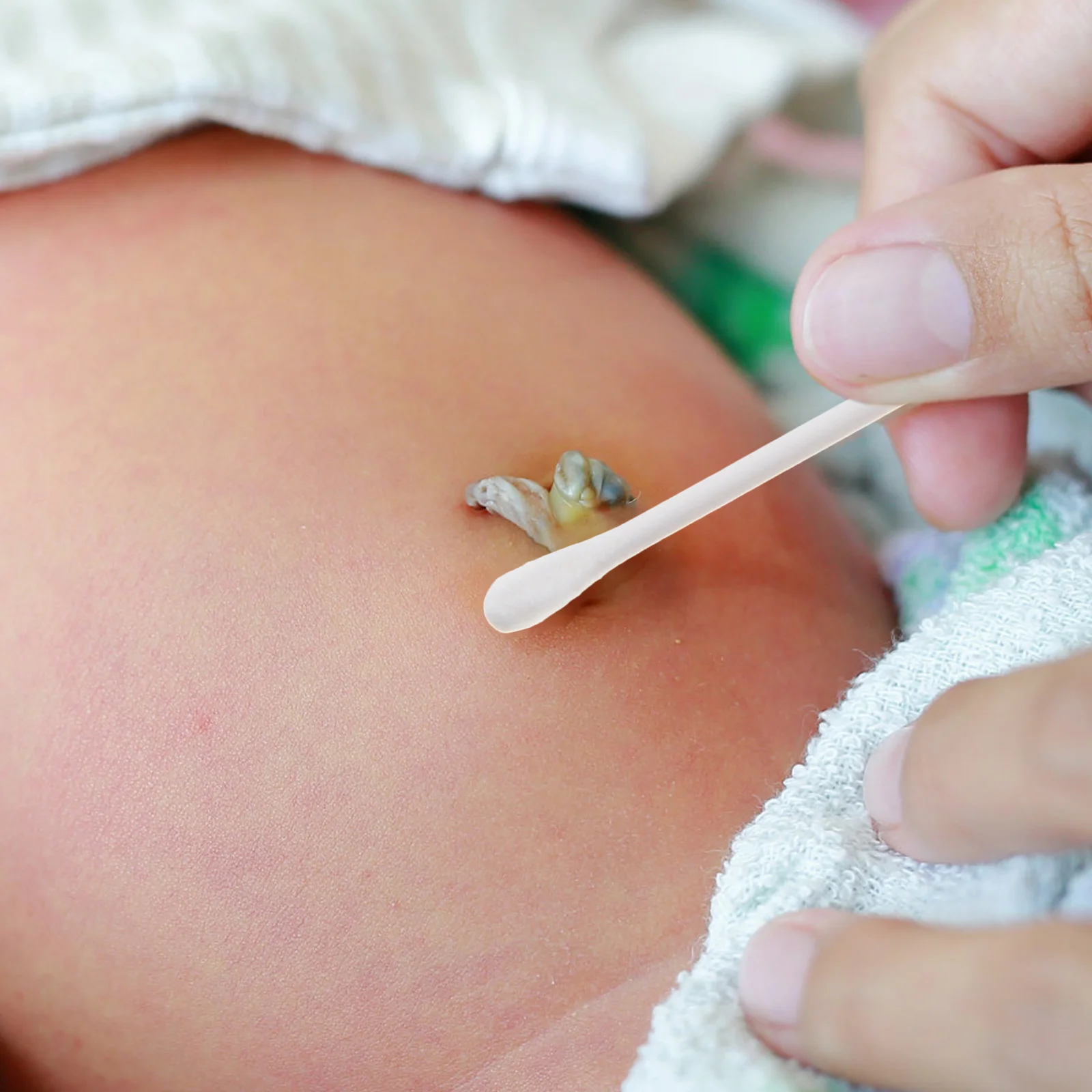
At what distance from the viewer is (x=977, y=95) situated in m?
0.70

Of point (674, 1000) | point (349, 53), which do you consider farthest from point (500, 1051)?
point (349, 53)

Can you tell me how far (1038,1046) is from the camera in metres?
0.37

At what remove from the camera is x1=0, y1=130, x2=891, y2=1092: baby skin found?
1.74 ft

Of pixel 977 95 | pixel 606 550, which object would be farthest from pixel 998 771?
pixel 977 95

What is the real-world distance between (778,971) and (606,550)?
0.74ft

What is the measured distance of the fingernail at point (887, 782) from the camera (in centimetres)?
49

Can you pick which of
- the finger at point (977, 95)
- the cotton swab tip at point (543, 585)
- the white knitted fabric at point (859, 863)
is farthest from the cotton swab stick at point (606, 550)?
the finger at point (977, 95)

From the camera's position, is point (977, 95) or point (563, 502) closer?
point (563, 502)

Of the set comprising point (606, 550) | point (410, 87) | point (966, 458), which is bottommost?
point (966, 458)

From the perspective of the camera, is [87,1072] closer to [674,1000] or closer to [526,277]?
[674,1000]

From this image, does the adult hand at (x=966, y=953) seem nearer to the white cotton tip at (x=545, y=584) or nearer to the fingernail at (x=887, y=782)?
the fingernail at (x=887, y=782)

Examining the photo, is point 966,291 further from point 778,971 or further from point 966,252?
point 778,971

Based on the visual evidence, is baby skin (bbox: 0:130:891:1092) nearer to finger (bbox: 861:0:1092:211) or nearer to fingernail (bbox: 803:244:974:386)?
fingernail (bbox: 803:244:974:386)

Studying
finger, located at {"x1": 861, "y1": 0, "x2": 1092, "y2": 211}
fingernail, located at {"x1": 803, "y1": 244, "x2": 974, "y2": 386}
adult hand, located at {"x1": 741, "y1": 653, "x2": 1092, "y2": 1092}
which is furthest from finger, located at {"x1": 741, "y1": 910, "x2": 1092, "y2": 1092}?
finger, located at {"x1": 861, "y1": 0, "x2": 1092, "y2": 211}
